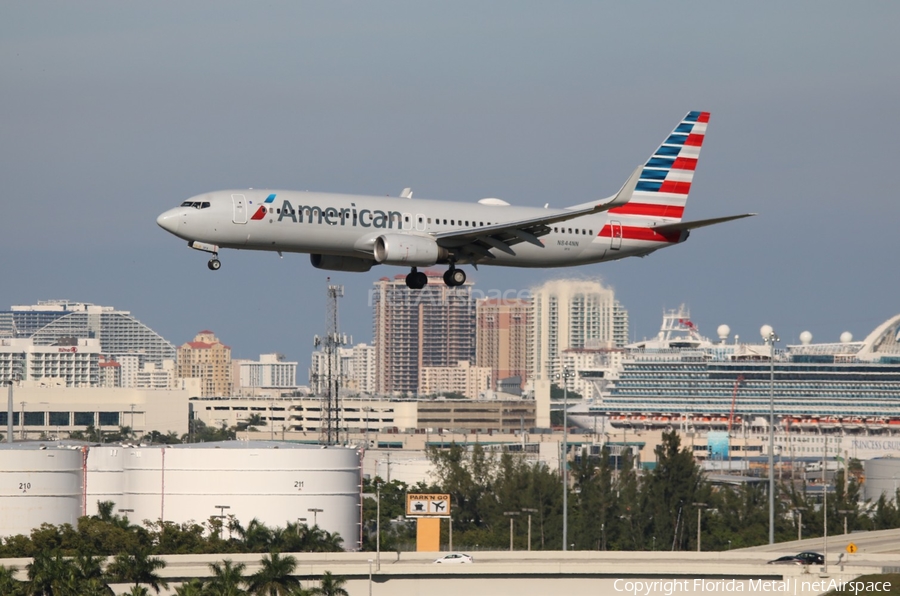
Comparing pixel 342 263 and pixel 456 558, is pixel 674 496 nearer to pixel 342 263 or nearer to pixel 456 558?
pixel 456 558

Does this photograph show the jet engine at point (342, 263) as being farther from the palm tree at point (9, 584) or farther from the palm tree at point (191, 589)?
the palm tree at point (9, 584)

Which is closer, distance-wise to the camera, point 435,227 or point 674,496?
point 435,227

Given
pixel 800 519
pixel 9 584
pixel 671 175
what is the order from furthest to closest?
pixel 800 519
pixel 671 175
pixel 9 584

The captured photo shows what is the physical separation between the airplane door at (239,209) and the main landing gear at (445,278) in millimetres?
8829

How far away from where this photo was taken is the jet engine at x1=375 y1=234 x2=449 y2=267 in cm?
5888

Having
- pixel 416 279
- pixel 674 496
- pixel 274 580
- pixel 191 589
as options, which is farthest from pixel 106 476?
pixel 416 279

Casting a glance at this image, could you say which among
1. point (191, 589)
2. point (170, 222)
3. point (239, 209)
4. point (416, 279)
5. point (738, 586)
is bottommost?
point (738, 586)

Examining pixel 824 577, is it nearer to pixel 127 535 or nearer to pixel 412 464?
pixel 127 535

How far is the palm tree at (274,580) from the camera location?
66.0 metres

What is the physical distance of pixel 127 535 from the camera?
85.7 metres

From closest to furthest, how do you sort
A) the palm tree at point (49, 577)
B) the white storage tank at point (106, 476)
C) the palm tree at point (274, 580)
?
the palm tree at point (49, 577)
the palm tree at point (274, 580)
the white storage tank at point (106, 476)

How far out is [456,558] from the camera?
7188cm

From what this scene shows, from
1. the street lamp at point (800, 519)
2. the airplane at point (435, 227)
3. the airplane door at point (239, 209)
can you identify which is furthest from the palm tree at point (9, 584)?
the street lamp at point (800, 519)

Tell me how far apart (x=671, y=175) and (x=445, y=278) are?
13700 mm
